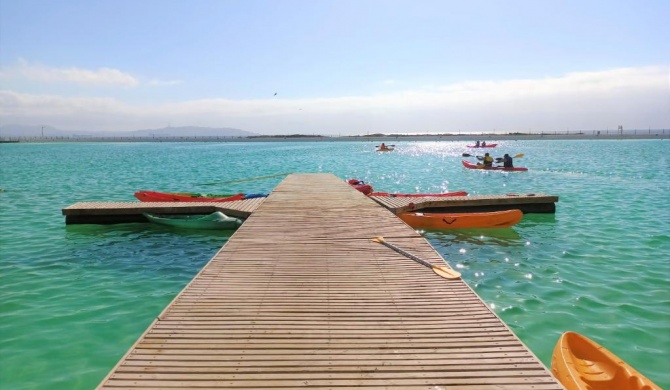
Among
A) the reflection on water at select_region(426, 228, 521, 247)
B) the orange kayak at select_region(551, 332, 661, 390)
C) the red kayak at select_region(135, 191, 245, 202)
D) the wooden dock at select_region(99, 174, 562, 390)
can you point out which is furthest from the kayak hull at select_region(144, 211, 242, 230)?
the orange kayak at select_region(551, 332, 661, 390)

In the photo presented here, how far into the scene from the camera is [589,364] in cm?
544

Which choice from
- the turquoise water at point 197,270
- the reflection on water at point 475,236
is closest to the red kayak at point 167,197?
the turquoise water at point 197,270

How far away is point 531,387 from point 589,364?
242cm

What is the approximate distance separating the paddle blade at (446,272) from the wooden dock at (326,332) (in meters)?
0.15

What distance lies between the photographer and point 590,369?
5.34m

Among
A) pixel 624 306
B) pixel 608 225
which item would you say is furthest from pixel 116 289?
pixel 608 225

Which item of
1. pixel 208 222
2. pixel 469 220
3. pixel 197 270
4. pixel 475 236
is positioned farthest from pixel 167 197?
pixel 475 236

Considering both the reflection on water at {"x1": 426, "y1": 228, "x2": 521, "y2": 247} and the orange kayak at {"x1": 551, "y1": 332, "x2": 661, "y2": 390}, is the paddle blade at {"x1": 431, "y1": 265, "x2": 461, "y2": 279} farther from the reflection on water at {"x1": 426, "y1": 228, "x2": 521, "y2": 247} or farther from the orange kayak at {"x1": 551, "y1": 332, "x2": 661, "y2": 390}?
the reflection on water at {"x1": 426, "y1": 228, "x2": 521, "y2": 247}

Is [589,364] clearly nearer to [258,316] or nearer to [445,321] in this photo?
[445,321]

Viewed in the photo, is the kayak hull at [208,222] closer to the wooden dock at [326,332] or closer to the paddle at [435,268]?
the wooden dock at [326,332]

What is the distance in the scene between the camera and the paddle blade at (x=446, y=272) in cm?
649

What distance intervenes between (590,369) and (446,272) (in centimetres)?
216

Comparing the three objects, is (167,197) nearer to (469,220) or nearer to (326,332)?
(469,220)

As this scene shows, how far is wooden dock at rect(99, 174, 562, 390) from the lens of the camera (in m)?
3.78
